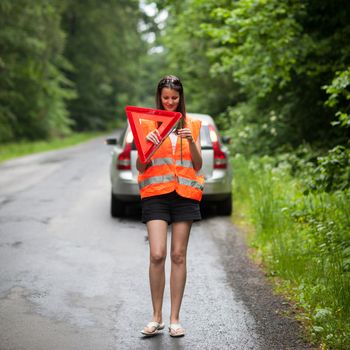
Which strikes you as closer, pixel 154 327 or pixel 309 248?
pixel 154 327

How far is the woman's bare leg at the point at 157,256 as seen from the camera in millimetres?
4754

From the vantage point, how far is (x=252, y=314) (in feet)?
17.7

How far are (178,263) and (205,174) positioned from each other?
5217mm

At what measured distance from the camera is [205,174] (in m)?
10.0

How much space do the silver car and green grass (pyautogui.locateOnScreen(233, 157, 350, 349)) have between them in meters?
0.49

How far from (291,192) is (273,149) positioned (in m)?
5.20

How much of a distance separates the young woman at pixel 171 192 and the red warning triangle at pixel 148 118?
6cm

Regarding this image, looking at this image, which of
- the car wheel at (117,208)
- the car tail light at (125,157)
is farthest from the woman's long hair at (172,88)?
the car wheel at (117,208)

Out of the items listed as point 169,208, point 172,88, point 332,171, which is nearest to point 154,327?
point 169,208

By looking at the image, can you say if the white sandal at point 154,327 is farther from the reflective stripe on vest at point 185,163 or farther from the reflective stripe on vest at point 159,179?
the reflective stripe on vest at point 185,163

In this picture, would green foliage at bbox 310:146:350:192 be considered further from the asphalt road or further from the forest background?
the asphalt road

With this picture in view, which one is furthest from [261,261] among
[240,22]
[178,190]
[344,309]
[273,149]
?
[273,149]

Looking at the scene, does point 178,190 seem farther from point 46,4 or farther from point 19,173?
point 46,4

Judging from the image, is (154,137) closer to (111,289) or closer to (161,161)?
(161,161)
